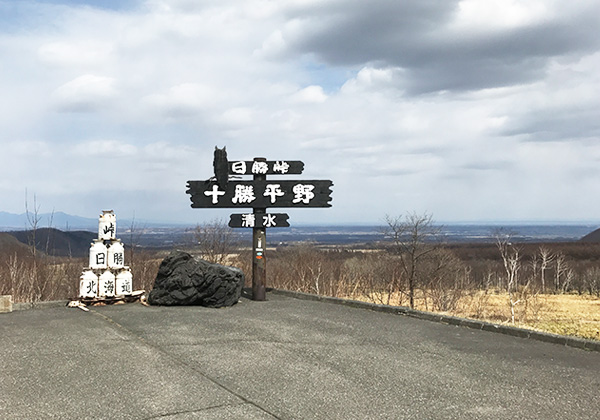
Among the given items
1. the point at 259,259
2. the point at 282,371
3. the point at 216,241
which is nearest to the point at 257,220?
the point at 259,259

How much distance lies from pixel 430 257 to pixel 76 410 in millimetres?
16024

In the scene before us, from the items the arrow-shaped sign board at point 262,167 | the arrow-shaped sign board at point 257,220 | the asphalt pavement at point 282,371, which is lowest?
the asphalt pavement at point 282,371

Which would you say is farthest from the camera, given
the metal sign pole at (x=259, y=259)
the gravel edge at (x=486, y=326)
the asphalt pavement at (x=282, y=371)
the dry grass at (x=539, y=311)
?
the dry grass at (x=539, y=311)

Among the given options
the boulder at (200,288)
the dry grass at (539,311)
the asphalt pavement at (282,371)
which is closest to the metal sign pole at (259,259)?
the boulder at (200,288)

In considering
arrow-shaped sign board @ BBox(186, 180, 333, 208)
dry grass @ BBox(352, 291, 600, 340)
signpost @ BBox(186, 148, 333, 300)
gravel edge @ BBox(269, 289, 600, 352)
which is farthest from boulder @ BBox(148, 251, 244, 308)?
dry grass @ BBox(352, 291, 600, 340)

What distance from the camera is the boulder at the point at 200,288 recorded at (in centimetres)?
980

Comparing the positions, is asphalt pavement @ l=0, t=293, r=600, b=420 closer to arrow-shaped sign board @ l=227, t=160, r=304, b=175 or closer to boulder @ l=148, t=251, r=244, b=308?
boulder @ l=148, t=251, r=244, b=308

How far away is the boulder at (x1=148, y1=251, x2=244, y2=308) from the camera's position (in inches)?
386

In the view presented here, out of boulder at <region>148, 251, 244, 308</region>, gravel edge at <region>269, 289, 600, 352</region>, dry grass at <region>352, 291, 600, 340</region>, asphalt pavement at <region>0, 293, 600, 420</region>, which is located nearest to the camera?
asphalt pavement at <region>0, 293, 600, 420</region>

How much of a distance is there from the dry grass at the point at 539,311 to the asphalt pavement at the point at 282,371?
10546 millimetres

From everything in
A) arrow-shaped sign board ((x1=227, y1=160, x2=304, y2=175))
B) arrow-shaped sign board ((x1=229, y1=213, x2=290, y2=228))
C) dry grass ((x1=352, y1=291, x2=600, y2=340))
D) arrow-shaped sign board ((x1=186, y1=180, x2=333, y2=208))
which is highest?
arrow-shaped sign board ((x1=227, y1=160, x2=304, y2=175))

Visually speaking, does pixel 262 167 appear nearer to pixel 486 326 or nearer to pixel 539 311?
pixel 486 326

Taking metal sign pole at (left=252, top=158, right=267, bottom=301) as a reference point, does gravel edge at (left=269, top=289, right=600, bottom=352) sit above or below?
below

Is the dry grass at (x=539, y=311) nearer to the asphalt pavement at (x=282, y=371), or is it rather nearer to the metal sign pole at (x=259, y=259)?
the metal sign pole at (x=259, y=259)
